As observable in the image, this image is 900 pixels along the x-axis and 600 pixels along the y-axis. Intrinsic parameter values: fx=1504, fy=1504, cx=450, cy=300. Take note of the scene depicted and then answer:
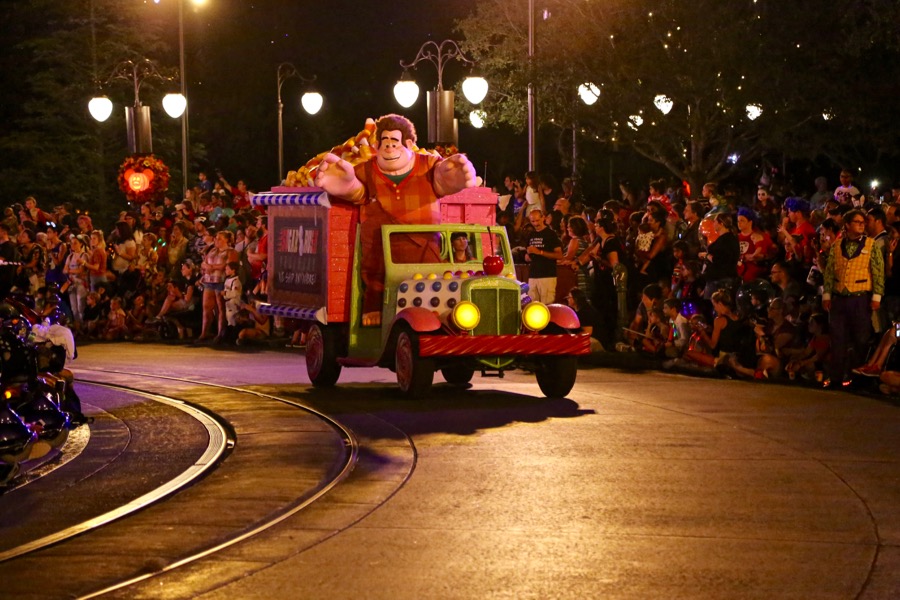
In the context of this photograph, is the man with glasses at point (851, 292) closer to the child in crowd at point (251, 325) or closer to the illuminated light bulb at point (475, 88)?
the illuminated light bulb at point (475, 88)

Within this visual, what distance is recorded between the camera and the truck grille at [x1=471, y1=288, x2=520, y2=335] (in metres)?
14.7

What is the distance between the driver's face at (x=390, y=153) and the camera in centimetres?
1580

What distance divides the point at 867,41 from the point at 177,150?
33997 millimetres

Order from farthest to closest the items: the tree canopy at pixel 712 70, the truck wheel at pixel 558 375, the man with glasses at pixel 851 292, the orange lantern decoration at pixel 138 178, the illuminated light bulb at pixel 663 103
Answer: the orange lantern decoration at pixel 138 178 < the illuminated light bulb at pixel 663 103 < the tree canopy at pixel 712 70 < the man with glasses at pixel 851 292 < the truck wheel at pixel 558 375

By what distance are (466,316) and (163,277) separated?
39.9 feet

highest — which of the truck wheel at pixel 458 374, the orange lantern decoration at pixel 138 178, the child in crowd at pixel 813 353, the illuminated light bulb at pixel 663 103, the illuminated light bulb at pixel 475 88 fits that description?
the illuminated light bulb at pixel 663 103

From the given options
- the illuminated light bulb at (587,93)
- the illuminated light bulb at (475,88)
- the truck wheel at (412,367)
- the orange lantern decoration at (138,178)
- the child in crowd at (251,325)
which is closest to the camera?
the truck wheel at (412,367)

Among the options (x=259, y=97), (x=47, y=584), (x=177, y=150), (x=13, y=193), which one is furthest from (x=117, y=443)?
(x=259, y=97)

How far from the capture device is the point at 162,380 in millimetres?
17172

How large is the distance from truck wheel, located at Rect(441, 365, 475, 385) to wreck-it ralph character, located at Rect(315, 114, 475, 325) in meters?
1.12

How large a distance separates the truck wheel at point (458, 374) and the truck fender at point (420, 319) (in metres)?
1.66

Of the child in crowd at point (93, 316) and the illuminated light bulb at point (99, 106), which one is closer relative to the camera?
the child in crowd at point (93, 316)

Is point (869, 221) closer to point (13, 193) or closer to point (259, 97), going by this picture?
point (13, 193)

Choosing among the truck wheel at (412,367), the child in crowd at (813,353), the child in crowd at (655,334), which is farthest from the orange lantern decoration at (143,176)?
the child in crowd at (813,353)
